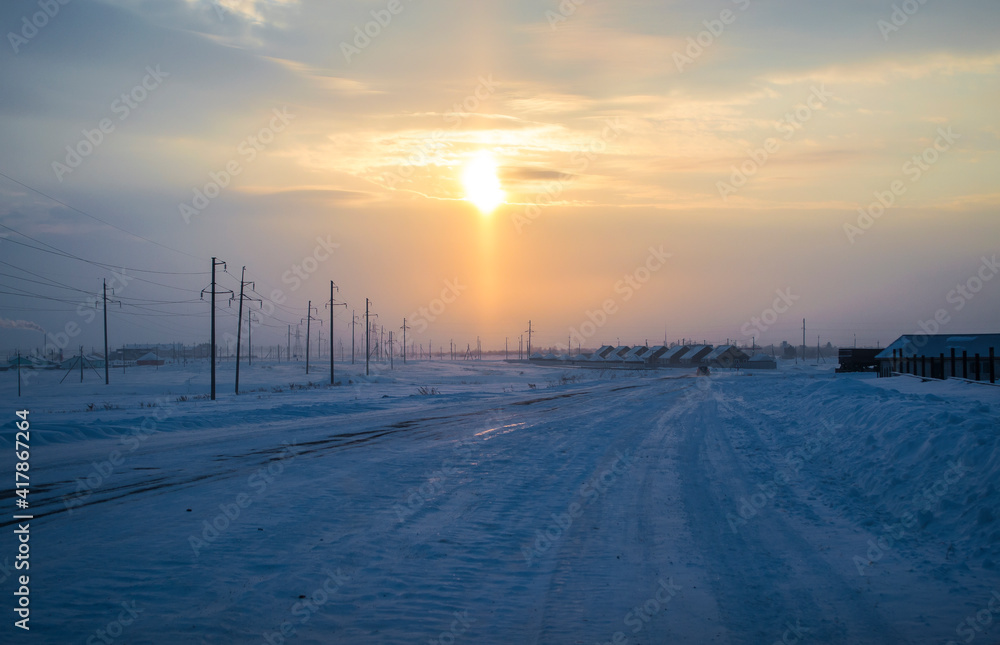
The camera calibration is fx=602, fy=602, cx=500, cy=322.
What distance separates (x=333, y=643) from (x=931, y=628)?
524 cm

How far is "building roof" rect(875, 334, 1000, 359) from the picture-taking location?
39125mm

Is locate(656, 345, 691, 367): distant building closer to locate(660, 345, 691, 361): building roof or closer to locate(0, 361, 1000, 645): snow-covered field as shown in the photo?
locate(660, 345, 691, 361): building roof

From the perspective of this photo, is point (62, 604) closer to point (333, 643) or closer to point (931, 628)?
point (333, 643)

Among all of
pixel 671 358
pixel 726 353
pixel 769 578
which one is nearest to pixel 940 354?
pixel 769 578

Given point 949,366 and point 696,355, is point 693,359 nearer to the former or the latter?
point 696,355

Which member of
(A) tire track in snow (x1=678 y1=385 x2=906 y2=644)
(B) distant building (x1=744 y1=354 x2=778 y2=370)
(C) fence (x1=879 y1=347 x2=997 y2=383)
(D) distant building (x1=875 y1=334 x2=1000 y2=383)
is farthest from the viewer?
(B) distant building (x1=744 y1=354 x2=778 y2=370)

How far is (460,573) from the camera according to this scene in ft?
22.1

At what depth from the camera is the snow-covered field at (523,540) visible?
17.9 ft

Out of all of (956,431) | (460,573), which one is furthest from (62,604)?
(956,431)

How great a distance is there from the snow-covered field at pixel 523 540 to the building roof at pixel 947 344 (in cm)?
3026

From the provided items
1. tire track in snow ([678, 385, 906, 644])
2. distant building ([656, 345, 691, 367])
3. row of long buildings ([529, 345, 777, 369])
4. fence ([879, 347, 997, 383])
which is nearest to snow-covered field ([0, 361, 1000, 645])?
tire track in snow ([678, 385, 906, 644])

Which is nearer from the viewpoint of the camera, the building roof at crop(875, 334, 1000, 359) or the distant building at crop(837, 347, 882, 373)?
the building roof at crop(875, 334, 1000, 359)

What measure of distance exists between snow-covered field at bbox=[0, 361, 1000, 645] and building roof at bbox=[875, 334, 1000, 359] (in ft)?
99.3

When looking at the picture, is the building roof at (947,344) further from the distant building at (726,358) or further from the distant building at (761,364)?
the distant building at (726,358)
